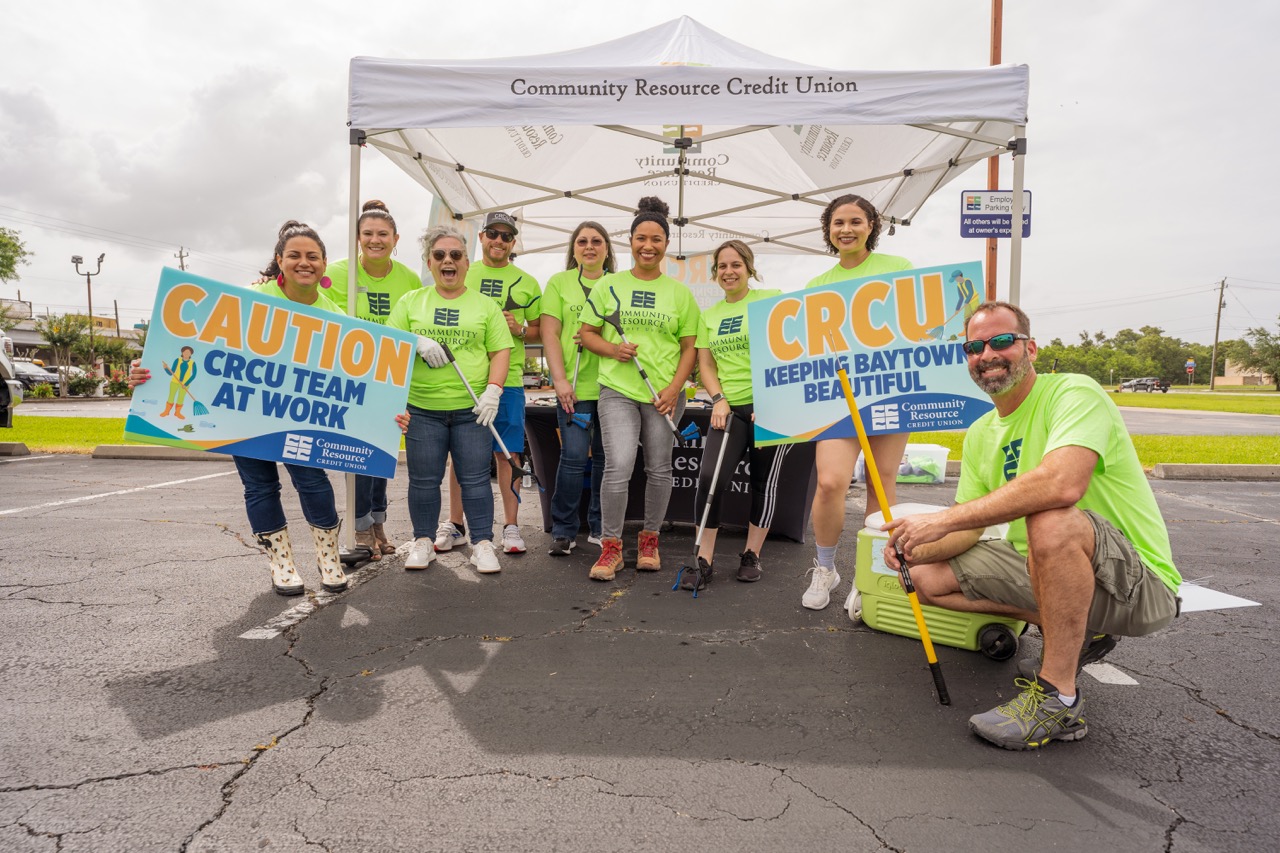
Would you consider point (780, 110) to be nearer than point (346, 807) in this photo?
No

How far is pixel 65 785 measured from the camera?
2080mm

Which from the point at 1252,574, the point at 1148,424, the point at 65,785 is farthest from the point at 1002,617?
the point at 1148,424

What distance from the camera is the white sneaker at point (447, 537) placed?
4965 mm

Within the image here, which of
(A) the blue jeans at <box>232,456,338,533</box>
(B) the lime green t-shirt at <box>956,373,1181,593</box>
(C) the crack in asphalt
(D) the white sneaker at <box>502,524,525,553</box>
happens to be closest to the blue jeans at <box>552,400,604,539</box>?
(D) the white sneaker at <box>502,524,525,553</box>

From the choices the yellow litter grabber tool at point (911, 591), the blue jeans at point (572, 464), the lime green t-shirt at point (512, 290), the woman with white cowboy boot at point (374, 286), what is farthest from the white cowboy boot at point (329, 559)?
the yellow litter grabber tool at point (911, 591)

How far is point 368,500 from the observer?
15.9 ft

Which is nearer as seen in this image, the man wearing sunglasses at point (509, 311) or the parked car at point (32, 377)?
the man wearing sunglasses at point (509, 311)

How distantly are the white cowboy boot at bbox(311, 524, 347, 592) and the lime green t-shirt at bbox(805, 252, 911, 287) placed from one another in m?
2.95

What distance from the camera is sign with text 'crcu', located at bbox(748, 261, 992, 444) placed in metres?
3.82

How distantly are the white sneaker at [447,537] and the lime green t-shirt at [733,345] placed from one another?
217cm

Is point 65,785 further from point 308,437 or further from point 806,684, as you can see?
point 806,684

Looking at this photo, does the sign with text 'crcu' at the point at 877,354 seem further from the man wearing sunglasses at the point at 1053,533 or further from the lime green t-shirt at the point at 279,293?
the lime green t-shirt at the point at 279,293

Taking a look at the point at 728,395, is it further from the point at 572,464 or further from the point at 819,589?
the point at 819,589

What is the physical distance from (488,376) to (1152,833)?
3670 millimetres
